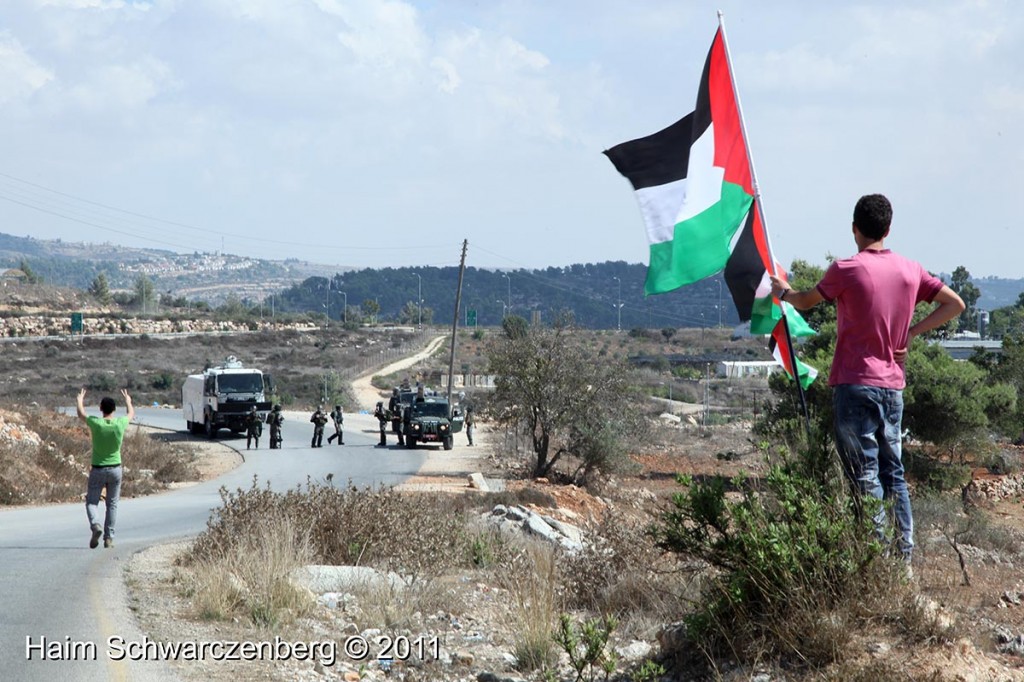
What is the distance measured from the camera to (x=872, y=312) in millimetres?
6305

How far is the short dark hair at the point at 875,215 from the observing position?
6.48 metres

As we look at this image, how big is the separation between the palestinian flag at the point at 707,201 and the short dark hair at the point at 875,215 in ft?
3.07

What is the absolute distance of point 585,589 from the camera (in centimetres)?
959

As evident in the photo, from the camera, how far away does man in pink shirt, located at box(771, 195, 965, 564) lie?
20.7 ft

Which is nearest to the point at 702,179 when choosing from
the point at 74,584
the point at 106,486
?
the point at 74,584

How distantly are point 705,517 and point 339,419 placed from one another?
1545 inches

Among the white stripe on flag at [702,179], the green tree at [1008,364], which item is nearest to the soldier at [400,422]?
the green tree at [1008,364]

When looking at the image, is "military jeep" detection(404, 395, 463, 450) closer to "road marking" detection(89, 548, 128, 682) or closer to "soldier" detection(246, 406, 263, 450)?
"soldier" detection(246, 406, 263, 450)

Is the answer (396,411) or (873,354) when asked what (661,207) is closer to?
(873,354)

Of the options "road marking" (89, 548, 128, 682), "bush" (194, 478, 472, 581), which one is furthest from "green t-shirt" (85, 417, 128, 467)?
→ "bush" (194, 478, 472, 581)

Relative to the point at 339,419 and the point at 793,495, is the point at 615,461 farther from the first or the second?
the point at 793,495

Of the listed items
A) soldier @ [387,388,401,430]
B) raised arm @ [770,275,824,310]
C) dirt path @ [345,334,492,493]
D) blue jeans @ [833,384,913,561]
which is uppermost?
raised arm @ [770,275,824,310]

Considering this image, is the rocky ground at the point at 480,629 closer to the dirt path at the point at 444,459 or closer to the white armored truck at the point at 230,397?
the dirt path at the point at 444,459

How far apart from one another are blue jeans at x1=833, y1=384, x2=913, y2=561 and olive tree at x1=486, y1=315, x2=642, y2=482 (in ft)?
83.5
